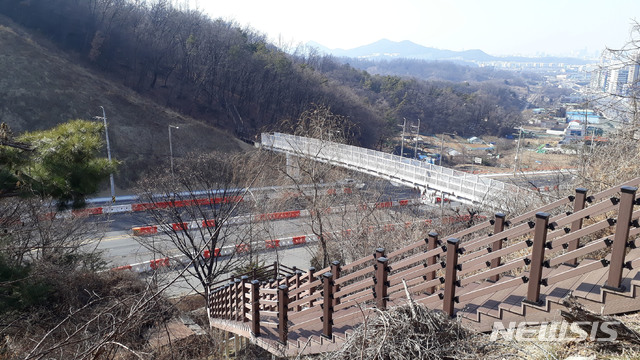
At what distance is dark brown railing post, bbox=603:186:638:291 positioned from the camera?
3465 mm

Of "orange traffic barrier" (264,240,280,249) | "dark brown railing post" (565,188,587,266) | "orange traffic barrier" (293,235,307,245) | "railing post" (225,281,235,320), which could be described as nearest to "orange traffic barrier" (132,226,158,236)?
"orange traffic barrier" (264,240,280,249)

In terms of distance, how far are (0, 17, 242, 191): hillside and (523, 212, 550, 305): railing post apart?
32.3 metres

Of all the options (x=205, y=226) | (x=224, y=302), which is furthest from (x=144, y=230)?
(x=224, y=302)

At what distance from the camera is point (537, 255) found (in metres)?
3.88

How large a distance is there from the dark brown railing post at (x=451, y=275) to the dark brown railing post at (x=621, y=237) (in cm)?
132

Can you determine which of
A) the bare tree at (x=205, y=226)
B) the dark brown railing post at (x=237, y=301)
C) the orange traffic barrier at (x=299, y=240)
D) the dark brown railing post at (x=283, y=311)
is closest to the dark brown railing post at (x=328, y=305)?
the dark brown railing post at (x=283, y=311)

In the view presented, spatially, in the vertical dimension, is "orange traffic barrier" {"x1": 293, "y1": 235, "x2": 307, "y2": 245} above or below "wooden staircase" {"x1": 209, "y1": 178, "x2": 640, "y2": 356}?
below

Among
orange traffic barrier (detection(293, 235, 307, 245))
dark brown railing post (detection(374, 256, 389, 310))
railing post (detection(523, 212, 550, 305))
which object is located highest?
railing post (detection(523, 212, 550, 305))

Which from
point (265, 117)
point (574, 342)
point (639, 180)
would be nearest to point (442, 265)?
point (574, 342)

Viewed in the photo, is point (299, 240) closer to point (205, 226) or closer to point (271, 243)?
point (271, 243)

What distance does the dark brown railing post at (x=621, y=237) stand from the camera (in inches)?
136

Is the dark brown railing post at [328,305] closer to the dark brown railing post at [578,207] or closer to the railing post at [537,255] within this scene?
the railing post at [537,255]

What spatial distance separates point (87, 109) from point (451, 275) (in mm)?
39386

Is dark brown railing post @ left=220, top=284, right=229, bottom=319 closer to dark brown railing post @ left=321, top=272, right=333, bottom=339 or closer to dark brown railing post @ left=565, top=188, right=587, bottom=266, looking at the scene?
dark brown railing post @ left=321, top=272, right=333, bottom=339
